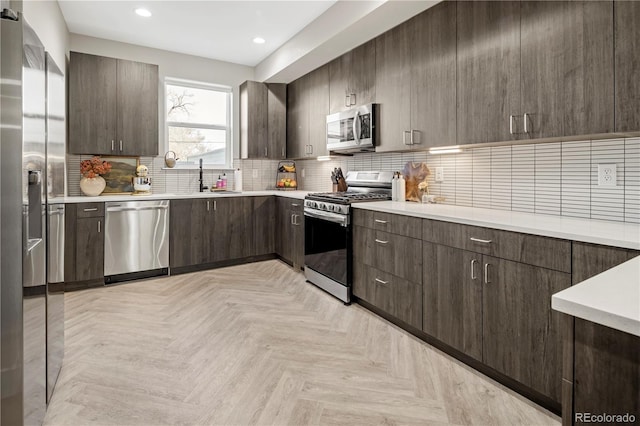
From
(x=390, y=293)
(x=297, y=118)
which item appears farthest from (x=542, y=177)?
(x=297, y=118)

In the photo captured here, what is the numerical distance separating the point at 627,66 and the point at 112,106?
14.8 feet

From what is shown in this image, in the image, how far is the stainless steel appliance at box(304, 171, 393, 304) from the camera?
326cm

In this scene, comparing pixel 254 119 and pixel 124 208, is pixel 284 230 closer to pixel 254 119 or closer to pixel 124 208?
pixel 254 119

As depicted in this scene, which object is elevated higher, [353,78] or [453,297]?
[353,78]

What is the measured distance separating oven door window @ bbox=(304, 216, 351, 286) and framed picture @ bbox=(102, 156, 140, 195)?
226 centimetres

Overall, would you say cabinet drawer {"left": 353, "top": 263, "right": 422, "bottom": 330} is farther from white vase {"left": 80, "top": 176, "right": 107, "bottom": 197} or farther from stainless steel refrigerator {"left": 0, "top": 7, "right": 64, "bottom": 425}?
white vase {"left": 80, "top": 176, "right": 107, "bottom": 197}

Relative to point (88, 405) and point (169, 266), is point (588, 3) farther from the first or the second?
point (169, 266)

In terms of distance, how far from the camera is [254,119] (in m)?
5.01

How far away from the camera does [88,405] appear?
1.84 metres

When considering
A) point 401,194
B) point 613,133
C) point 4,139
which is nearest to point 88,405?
point 4,139

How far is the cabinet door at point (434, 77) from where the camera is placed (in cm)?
264

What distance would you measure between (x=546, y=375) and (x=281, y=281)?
2715 mm

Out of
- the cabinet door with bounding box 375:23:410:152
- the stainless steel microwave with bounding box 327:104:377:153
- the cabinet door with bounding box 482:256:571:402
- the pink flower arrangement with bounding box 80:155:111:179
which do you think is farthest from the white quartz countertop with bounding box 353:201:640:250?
the pink flower arrangement with bounding box 80:155:111:179

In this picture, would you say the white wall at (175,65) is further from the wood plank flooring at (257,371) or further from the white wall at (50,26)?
the wood plank flooring at (257,371)
